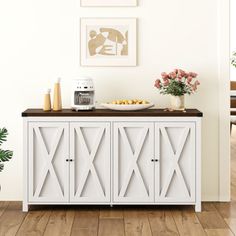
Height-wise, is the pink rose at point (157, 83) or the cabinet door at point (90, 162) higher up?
the pink rose at point (157, 83)

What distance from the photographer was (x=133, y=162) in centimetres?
475

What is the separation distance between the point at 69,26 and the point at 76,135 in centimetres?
95

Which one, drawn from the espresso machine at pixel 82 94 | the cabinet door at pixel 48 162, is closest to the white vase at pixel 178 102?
the espresso machine at pixel 82 94

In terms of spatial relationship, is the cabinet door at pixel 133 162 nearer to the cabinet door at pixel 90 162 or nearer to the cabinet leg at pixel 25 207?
the cabinet door at pixel 90 162

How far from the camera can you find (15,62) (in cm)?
509

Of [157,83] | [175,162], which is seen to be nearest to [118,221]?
[175,162]

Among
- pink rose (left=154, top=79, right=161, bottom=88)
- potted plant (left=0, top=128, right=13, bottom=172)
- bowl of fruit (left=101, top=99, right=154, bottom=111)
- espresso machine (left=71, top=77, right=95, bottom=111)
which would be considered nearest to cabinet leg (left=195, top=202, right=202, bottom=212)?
bowl of fruit (left=101, top=99, right=154, bottom=111)

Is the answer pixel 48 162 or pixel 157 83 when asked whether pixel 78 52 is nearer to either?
pixel 157 83

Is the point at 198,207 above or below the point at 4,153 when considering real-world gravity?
below

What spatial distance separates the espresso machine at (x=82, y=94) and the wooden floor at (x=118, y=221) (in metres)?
0.82

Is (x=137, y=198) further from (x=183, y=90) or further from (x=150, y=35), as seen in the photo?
(x=150, y=35)

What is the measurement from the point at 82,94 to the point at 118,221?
105 centimetres

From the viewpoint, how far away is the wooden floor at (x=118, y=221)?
4.22m

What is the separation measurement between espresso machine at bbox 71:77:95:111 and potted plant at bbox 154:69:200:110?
0.53m
